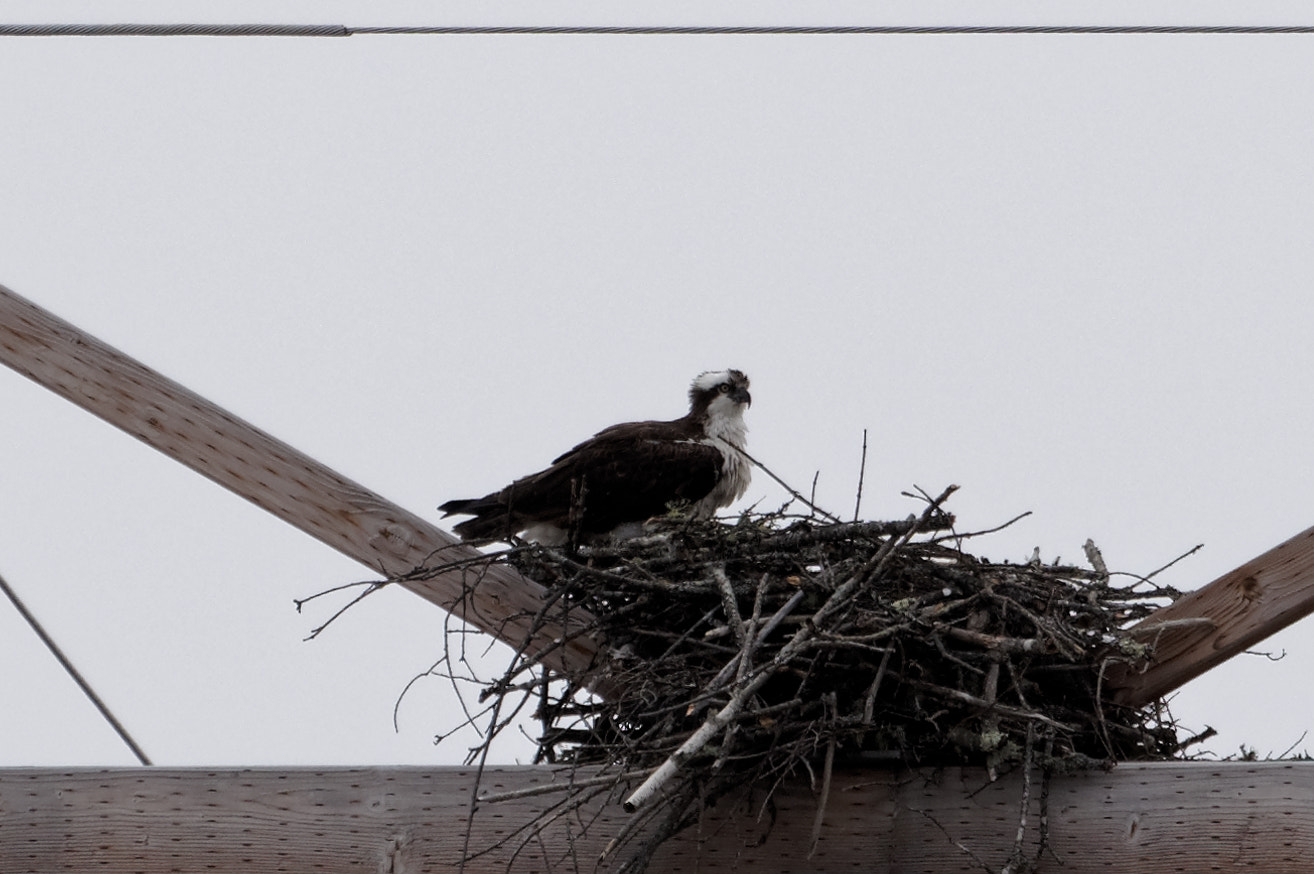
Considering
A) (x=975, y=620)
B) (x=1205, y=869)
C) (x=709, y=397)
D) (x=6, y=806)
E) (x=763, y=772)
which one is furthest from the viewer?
(x=709, y=397)

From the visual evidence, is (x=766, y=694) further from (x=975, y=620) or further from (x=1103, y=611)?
(x=1103, y=611)

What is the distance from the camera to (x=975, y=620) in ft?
12.4

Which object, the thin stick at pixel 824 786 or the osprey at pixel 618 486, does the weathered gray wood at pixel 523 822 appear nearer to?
the thin stick at pixel 824 786

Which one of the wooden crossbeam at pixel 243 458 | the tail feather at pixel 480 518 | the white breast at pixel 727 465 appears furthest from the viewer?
the white breast at pixel 727 465

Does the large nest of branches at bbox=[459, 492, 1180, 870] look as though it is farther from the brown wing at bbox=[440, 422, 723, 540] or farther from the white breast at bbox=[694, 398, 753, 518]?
the white breast at bbox=[694, 398, 753, 518]

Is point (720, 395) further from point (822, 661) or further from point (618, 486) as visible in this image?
point (822, 661)

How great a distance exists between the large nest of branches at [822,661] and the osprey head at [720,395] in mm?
1890

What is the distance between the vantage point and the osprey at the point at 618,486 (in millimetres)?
5039

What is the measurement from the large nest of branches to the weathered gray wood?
9 centimetres

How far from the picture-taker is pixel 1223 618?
334 centimetres

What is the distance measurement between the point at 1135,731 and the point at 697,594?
1.12 metres

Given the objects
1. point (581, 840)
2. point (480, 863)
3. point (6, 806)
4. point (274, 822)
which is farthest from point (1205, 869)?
point (6, 806)

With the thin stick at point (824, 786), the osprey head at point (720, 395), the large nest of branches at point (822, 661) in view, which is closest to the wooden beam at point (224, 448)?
the large nest of branches at point (822, 661)

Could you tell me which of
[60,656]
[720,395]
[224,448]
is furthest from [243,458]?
[720,395]
